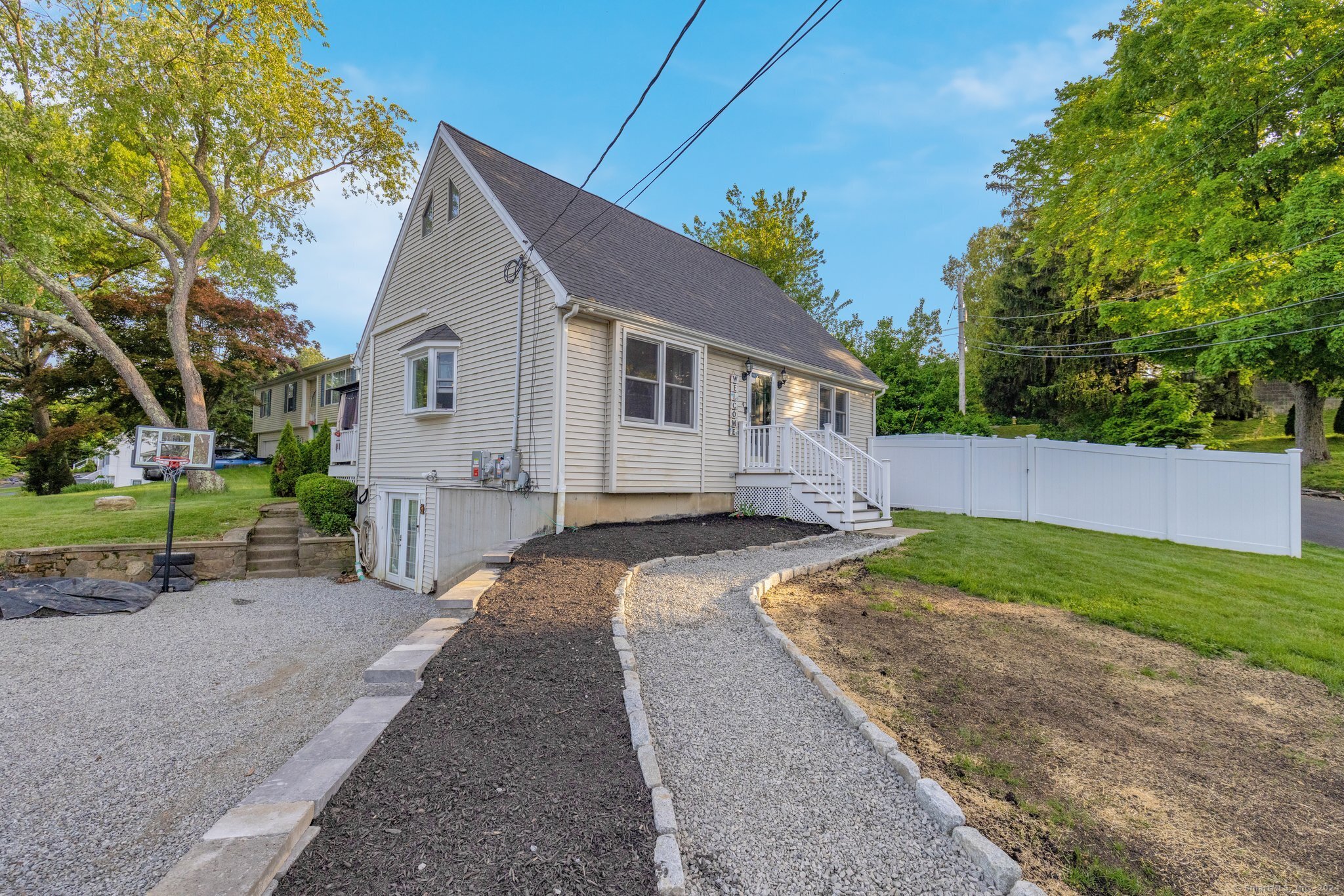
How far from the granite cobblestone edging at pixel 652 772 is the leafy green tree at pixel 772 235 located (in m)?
21.2

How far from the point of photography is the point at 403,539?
1095cm

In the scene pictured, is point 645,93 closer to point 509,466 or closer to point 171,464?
point 509,466

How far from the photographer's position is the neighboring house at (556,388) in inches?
336

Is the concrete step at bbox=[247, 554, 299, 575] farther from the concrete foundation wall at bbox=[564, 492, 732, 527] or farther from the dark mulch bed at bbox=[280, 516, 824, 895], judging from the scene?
the dark mulch bed at bbox=[280, 516, 824, 895]

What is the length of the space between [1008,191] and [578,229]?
1034 inches

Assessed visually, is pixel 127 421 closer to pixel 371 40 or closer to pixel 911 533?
pixel 371 40

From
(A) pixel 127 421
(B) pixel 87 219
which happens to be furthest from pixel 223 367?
(B) pixel 87 219

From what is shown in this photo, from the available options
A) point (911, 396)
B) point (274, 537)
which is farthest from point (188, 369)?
point (911, 396)

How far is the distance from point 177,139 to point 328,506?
11.7 m

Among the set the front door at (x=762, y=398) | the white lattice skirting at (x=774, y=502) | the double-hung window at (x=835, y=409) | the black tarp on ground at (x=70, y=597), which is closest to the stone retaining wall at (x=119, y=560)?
the black tarp on ground at (x=70, y=597)

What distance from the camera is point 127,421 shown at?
2103 cm

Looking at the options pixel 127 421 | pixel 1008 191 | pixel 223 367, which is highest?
pixel 1008 191

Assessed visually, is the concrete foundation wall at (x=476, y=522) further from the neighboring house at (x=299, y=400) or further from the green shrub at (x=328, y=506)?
the neighboring house at (x=299, y=400)

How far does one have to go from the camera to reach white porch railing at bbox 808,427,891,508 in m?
9.84
